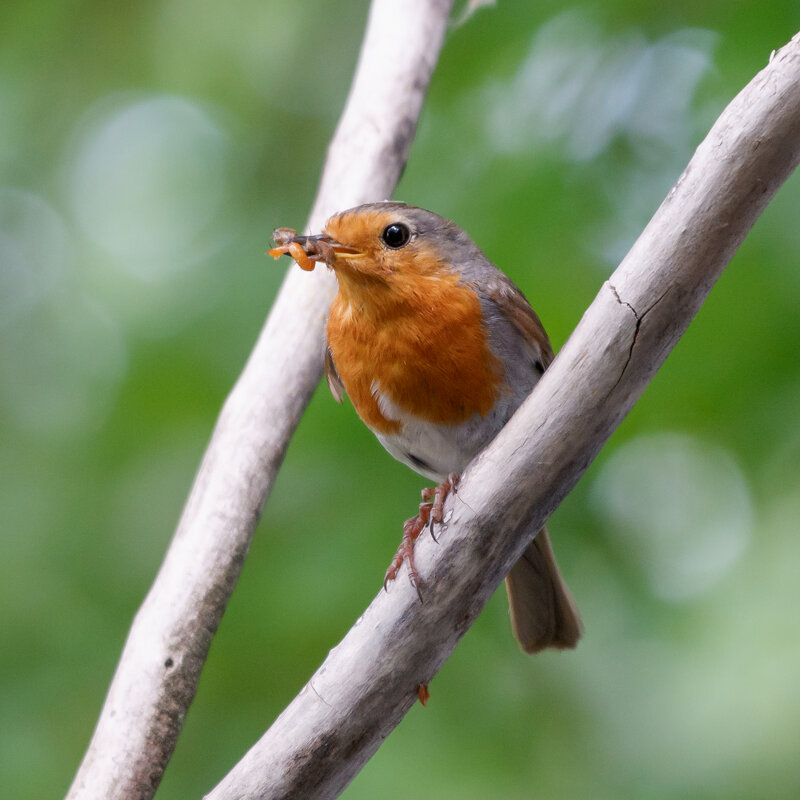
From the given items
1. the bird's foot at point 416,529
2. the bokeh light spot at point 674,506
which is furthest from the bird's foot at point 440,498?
the bokeh light spot at point 674,506

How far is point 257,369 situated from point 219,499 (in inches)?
14.6

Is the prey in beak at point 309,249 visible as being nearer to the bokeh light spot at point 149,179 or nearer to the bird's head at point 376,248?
the bird's head at point 376,248

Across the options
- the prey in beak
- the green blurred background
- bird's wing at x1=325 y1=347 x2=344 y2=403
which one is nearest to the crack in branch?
the prey in beak

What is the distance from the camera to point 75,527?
3686 mm

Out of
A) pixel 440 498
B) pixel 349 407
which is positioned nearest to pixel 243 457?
pixel 440 498

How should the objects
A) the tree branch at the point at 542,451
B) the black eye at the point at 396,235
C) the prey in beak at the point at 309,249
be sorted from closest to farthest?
the tree branch at the point at 542,451 < the prey in beak at the point at 309,249 < the black eye at the point at 396,235

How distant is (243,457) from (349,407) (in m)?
1.24

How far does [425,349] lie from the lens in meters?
2.00

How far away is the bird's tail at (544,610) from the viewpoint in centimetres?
239

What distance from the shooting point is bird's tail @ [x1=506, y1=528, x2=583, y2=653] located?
2395 millimetres

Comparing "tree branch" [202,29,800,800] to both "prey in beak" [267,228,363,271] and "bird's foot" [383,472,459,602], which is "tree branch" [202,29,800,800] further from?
"prey in beak" [267,228,363,271]

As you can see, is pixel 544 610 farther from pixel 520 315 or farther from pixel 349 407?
pixel 349 407

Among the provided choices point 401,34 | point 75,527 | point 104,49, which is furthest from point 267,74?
point 75,527

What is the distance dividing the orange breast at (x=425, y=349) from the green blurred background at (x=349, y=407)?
1278 millimetres
